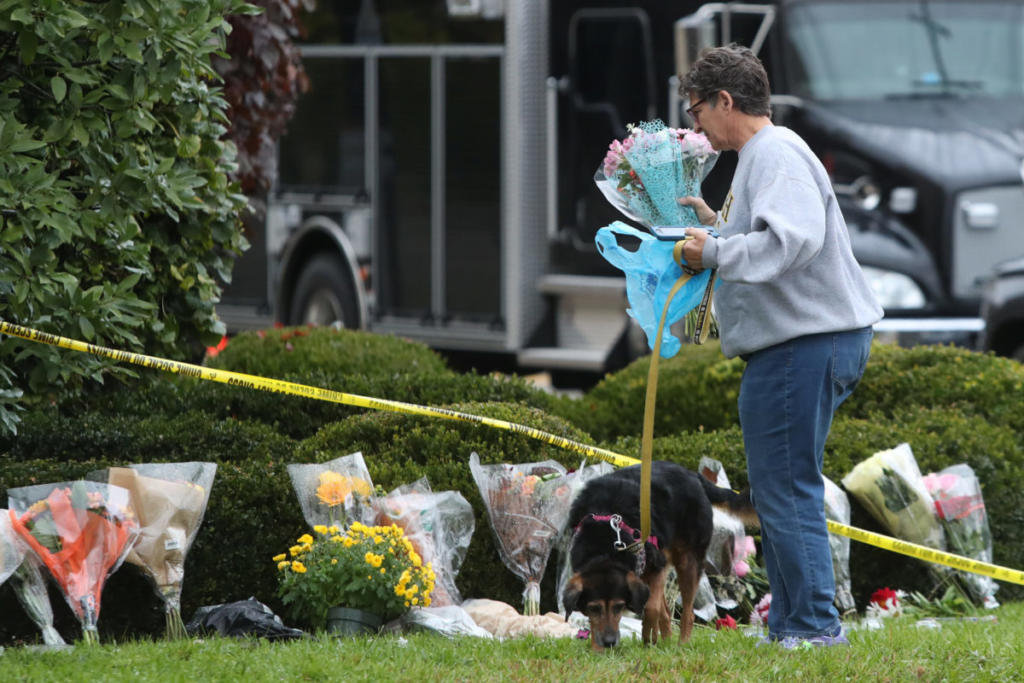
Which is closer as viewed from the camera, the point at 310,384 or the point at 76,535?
the point at 76,535

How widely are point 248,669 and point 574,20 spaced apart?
8107 mm

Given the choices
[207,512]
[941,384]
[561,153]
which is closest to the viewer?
[207,512]

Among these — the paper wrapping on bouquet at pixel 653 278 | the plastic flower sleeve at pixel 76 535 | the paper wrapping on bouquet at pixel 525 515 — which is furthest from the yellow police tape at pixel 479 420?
the paper wrapping on bouquet at pixel 653 278

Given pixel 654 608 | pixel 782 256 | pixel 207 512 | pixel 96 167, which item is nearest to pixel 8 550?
pixel 207 512

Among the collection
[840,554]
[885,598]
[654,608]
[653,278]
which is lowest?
[885,598]

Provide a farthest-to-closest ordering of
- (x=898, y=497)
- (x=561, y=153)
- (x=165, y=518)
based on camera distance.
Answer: (x=561, y=153) → (x=898, y=497) → (x=165, y=518)

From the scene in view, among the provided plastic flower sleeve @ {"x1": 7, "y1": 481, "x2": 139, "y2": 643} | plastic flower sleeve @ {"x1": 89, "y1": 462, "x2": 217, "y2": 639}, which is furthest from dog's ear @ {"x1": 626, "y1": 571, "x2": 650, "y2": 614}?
plastic flower sleeve @ {"x1": 7, "y1": 481, "x2": 139, "y2": 643}

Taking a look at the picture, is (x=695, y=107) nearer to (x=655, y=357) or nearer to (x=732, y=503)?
(x=655, y=357)

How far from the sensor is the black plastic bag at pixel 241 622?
17.0 feet

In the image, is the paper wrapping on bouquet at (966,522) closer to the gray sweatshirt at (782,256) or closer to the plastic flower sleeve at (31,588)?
the gray sweatshirt at (782,256)

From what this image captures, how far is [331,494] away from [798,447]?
1734 mm

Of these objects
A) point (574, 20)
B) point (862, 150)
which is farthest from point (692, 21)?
point (574, 20)

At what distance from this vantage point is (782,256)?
448 cm

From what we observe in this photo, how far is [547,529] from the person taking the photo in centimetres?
564
